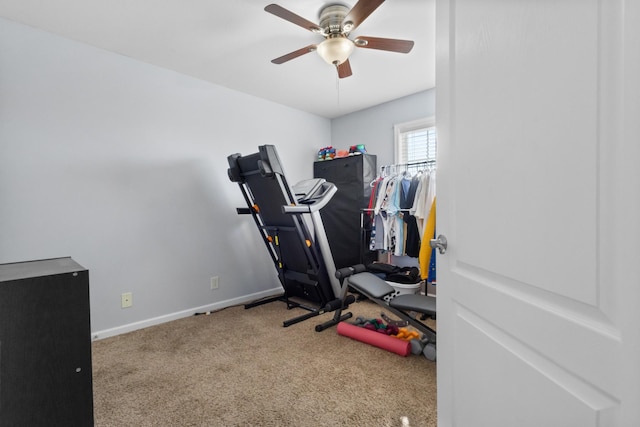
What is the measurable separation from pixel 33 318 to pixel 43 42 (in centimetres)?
251

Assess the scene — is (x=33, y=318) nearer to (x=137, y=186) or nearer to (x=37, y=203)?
(x=37, y=203)

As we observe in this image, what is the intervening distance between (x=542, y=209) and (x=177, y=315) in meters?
3.14

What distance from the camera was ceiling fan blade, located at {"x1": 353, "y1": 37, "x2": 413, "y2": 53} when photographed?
2.13 meters

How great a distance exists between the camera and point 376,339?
230 cm

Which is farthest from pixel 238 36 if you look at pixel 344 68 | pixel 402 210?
pixel 402 210

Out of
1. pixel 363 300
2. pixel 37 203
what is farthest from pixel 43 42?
pixel 363 300

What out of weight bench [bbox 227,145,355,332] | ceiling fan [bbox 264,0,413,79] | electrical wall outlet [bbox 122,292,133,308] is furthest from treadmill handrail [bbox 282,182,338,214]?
electrical wall outlet [bbox 122,292,133,308]

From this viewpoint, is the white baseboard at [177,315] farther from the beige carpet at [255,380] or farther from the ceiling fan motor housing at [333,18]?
the ceiling fan motor housing at [333,18]

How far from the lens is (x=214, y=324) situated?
2844 millimetres

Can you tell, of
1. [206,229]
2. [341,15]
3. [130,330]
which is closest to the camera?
[341,15]

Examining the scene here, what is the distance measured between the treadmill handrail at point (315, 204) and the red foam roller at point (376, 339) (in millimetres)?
1015

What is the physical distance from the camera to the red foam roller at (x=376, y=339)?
2160mm

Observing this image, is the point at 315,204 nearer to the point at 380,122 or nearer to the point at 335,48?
the point at 335,48

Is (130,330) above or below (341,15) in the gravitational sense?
below
